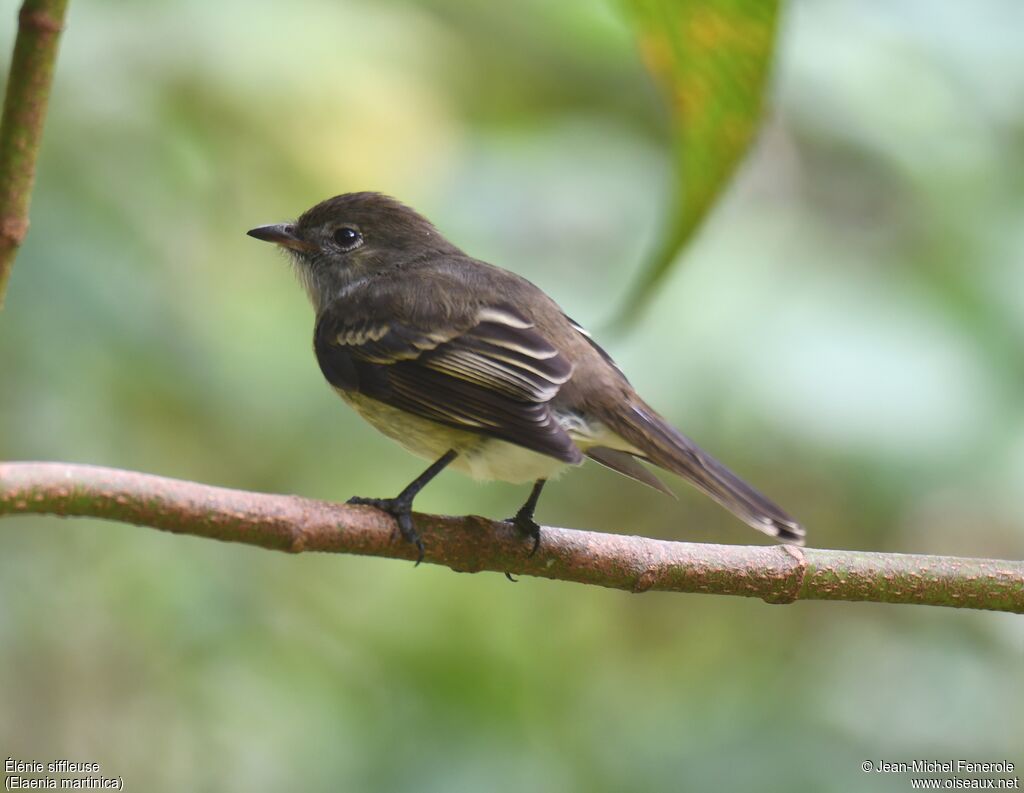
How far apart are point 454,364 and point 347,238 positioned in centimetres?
107

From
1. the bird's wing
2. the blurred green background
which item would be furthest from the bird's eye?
the bird's wing

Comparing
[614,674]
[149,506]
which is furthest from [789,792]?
[149,506]

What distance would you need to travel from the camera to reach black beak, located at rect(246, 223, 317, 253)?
395 cm

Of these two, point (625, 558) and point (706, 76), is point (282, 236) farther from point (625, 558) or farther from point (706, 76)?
point (706, 76)

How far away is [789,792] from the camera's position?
327 centimetres

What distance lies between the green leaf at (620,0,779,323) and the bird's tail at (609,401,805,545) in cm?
160

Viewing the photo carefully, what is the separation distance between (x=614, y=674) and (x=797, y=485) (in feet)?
3.04

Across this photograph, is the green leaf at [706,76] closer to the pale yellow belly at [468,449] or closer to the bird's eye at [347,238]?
the pale yellow belly at [468,449]

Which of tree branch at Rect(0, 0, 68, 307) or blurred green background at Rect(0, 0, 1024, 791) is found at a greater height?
tree branch at Rect(0, 0, 68, 307)

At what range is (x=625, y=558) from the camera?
232 cm

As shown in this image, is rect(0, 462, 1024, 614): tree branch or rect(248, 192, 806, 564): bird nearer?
rect(0, 462, 1024, 614): tree branch

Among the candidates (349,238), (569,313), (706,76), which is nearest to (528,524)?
(569,313)

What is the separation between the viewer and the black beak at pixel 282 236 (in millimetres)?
3951

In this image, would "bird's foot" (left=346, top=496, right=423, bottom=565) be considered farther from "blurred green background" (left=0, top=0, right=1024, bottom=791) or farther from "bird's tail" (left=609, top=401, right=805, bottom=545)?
"blurred green background" (left=0, top=0, right=1024, bottom=791)
